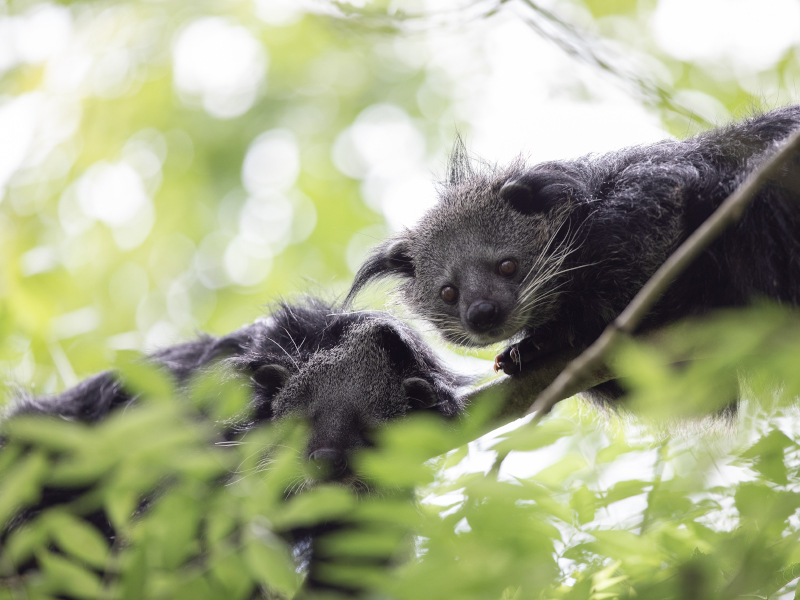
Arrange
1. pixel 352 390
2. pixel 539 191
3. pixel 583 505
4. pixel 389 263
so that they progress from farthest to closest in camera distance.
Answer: pixel 389 263
pixel 539 191
pixel 352 390
pixel 583 505

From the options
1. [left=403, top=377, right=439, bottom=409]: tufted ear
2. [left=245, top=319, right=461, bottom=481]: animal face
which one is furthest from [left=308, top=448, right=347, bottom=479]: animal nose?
[left=403, top=377, right=439, bottom=409]: tufted ear

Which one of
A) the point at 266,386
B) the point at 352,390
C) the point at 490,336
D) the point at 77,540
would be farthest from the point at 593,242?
the point at 77,540

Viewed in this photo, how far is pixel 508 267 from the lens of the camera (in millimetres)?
3717

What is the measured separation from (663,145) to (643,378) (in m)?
2.17

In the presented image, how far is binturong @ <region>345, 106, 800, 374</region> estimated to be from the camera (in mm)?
2920

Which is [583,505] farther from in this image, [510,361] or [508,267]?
[508,267]

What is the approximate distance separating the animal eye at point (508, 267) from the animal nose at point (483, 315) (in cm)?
24

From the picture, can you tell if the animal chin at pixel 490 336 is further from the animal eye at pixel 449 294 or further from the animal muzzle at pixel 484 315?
the animal eye at pixel 449 294

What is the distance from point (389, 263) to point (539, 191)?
3.12 ft

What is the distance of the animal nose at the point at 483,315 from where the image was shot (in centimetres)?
351

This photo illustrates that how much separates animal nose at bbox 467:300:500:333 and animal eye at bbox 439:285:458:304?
12.4 inches

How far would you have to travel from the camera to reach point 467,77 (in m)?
8.29

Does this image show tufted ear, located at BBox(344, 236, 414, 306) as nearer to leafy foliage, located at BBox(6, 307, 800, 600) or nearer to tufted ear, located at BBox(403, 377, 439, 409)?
tufted ear, located at BBox(403, 377, 439, 409)

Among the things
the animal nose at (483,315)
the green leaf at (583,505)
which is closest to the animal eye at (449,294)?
the animal nose at (483,315)
